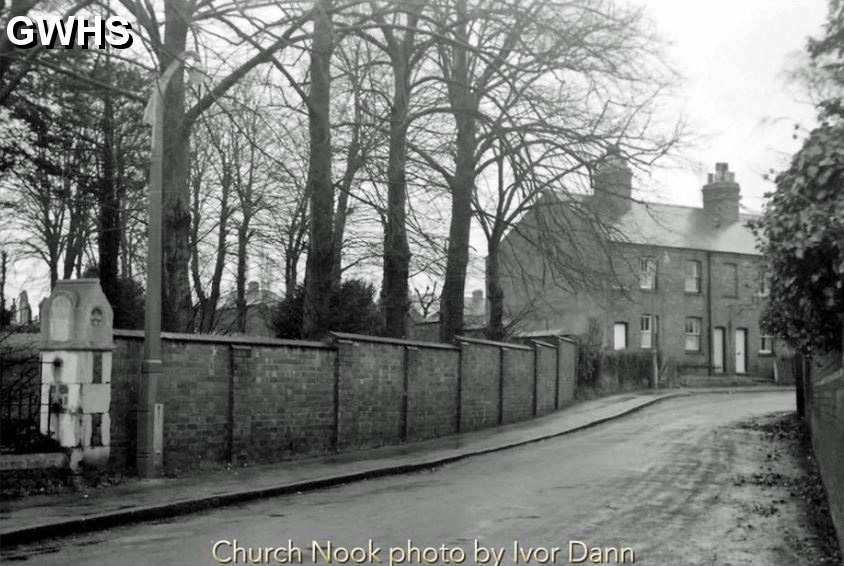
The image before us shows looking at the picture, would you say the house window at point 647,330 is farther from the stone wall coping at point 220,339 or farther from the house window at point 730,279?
the stone wall coping at point 220,339

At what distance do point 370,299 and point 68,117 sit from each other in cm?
1189

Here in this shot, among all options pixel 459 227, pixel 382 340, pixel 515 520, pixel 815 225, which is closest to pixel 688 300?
pixel 459 227

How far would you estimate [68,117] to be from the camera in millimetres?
18422

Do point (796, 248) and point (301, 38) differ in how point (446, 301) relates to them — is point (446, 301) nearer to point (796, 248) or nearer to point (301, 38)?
point (301, 38)

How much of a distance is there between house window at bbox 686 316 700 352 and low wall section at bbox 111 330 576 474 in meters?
25.3

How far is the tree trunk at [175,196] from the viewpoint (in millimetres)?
17359

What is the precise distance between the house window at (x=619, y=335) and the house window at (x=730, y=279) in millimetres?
→ 6309

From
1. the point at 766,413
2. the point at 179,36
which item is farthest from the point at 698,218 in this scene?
the point at 179,36

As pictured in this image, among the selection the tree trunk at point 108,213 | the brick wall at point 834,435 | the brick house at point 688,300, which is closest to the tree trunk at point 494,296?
the tree trunk at point 108,213

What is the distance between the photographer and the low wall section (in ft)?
50.0

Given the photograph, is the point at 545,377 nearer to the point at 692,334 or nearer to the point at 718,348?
the point at 692,334

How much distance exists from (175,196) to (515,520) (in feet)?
30.2

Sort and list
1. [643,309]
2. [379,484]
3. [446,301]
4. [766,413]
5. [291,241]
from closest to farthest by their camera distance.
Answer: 1. [379,484]
2. [446,301]
3. [766,413]
4. [291,241]
5. [643,309]

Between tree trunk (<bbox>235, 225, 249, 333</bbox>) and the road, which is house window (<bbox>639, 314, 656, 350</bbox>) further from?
the road
